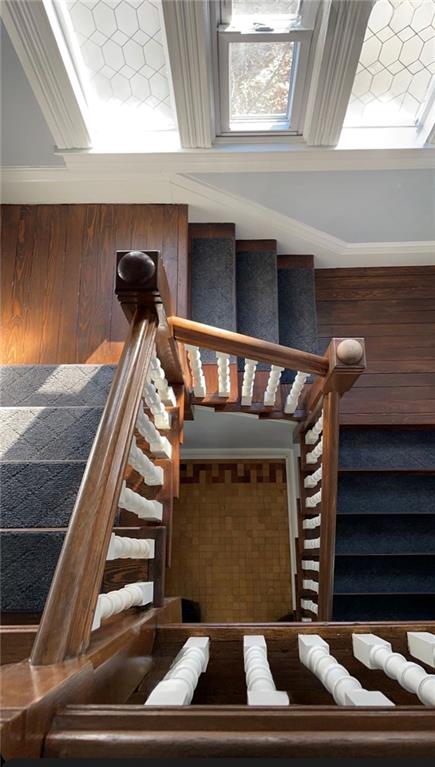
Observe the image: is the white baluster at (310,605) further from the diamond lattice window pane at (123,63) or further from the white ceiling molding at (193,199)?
the diamond lattice window pane at (123,63)

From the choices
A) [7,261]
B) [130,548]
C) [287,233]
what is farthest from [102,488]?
[287,233]

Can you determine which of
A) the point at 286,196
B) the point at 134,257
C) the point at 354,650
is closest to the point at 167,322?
the point at 134,257

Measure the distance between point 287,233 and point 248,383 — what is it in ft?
3.62

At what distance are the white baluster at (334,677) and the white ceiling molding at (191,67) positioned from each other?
2087mm

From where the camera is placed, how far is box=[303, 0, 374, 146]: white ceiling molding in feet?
6.08

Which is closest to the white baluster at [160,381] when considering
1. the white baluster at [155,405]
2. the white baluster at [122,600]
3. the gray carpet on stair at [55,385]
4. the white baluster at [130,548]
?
the white baluster at [155,405]

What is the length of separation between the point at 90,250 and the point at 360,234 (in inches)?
59.3

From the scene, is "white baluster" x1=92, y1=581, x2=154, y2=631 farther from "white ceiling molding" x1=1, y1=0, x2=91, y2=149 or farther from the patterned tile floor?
"white ceiling molding" x1=1, y1=0, x2=91, y2=149

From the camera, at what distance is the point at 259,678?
750mm

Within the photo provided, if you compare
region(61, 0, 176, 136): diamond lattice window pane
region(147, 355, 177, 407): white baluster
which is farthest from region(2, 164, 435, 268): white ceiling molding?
region(147, 355, 177, 407): white baluster

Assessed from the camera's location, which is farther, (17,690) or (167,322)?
(167,322)

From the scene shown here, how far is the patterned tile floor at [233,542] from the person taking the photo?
303 cm

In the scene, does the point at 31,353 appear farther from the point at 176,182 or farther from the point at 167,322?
the point at 167,322

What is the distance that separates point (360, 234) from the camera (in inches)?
112
